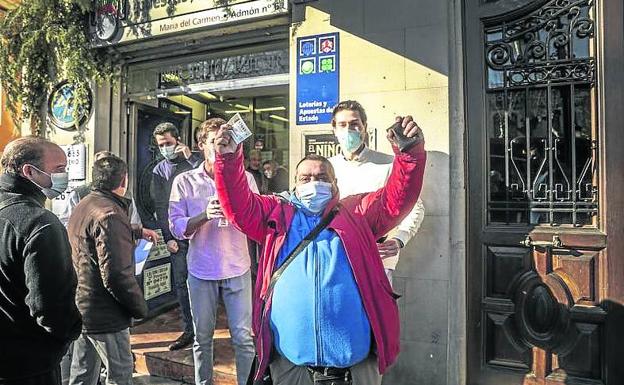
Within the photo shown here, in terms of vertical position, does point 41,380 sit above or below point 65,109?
below

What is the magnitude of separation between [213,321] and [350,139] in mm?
1656

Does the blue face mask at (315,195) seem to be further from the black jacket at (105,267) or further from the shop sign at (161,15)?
the shop sign at (161,15)

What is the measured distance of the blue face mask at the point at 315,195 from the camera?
219cm

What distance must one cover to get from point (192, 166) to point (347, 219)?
2652 millimetres

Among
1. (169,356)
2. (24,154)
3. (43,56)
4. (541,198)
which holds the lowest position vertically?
(169,356)

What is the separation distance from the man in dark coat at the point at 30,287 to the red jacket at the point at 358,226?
0.81m

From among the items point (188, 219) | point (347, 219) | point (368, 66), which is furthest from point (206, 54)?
point (347, 219)

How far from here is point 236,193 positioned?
2.20 m

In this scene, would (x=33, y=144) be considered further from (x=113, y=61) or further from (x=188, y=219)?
(x=113, y=61)

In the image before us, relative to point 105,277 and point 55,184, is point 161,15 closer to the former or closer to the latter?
point 55,184

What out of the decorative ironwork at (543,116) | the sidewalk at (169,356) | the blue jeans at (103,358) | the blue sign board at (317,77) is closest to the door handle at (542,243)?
the decorative ironwork at (543,116)

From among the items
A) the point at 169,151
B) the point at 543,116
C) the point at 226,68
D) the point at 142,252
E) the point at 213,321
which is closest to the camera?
the point at 213,321

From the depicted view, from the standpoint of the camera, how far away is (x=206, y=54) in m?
5.01

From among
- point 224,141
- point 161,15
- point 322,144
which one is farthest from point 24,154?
point 161,15
